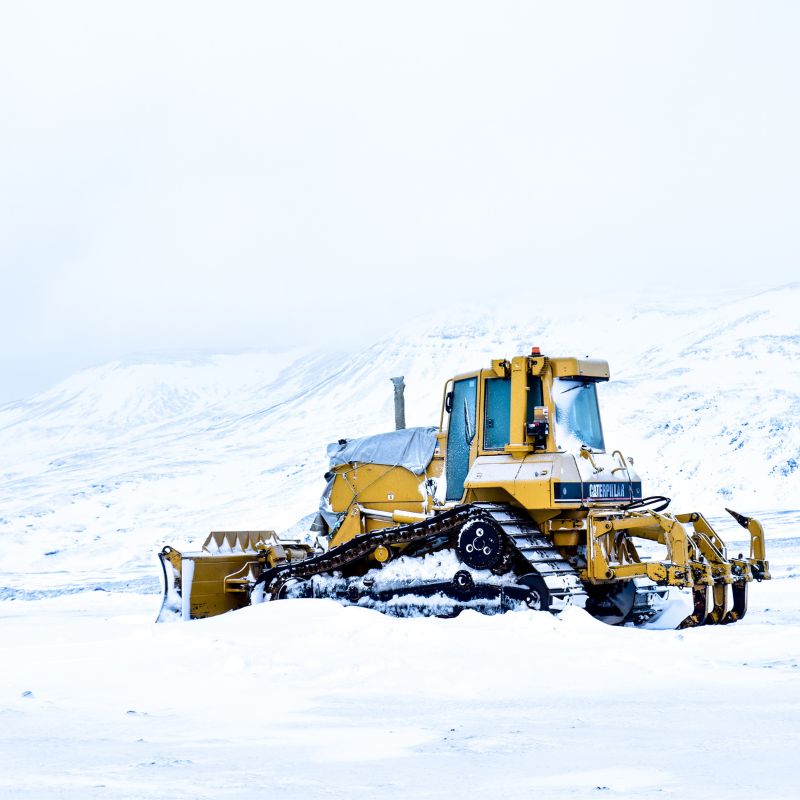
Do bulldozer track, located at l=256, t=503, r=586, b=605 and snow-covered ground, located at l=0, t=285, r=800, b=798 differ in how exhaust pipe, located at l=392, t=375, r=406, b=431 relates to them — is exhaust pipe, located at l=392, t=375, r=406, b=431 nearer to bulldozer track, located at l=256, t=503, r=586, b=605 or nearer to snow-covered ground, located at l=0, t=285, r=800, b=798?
bulldozer track, located at l=256, t=503, r=586, b=605

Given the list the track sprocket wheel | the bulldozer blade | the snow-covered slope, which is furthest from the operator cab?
the snow-covered slope

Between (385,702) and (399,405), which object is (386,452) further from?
(385,702)

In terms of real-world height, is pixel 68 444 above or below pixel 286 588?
above

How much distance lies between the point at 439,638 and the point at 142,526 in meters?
28.2

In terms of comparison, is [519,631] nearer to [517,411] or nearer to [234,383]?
[517,411]

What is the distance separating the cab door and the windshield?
0.94 m

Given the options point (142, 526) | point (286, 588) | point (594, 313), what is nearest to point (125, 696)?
point (286, 588)

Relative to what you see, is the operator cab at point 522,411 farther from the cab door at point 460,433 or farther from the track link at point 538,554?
the track link at point 538,554

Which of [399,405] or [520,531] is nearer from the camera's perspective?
[520,531]

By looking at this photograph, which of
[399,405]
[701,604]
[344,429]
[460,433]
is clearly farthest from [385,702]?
[344,429]

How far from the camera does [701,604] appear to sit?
10.5 meters

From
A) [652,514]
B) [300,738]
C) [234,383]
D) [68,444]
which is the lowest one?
[300,738]

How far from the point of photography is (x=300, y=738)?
6.00 metres

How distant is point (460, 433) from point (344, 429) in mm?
41163
